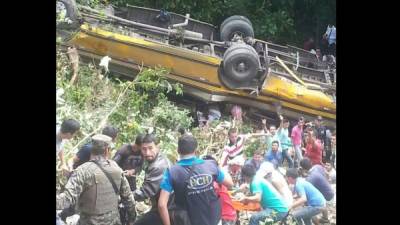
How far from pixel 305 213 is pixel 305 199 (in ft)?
0.45

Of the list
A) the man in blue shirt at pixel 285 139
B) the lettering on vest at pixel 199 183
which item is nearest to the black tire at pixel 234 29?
the man in blue shirt at pixel 285 139

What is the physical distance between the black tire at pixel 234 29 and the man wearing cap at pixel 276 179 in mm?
1259

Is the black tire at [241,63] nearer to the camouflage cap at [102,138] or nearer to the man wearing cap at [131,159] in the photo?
the man wearing cap at [131,159]

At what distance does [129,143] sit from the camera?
778 centimetres

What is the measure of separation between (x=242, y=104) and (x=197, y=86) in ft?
1.54

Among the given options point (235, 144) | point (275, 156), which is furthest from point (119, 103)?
point (275, 156)

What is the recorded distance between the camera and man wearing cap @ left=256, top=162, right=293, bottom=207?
7.98 m

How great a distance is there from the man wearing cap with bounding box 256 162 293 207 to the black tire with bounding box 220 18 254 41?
1.26m

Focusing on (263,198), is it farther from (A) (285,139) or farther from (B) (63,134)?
(B) (63,134)

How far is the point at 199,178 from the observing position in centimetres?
778

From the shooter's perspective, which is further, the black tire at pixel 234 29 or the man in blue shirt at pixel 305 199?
the man in blue shirt at pixel 305 199

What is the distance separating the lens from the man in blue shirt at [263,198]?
7953mm
